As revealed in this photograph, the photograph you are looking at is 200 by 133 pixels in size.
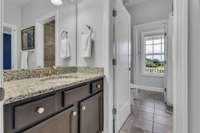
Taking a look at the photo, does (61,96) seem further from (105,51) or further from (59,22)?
(59,22)

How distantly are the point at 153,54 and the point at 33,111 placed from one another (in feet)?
13.9

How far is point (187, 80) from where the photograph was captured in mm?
1126

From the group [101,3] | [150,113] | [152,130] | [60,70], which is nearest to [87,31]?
[101,3]

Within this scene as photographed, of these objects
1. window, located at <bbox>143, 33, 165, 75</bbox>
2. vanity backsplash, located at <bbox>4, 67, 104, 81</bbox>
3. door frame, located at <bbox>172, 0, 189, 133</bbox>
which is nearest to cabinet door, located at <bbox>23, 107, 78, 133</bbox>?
vanity backsplash, located at <bbox>4, 67, 104, 81</bbox>

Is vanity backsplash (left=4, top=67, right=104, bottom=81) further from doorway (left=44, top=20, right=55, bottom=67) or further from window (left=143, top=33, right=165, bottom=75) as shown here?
window (left=143, top=33, right=165, bottom=75)

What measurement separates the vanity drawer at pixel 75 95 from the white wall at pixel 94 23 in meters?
0.54

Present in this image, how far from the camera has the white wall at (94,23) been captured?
177 centimetres

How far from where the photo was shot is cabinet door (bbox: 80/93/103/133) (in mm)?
1277

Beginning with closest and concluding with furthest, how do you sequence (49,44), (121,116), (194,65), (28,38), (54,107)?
(54,107)
(194,65)
(28,38)
(49,44)
(121,116)

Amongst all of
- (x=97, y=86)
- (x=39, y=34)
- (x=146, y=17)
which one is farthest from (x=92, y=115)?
(x=146, y=17)

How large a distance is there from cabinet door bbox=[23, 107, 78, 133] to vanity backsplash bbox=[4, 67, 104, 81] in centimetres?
65

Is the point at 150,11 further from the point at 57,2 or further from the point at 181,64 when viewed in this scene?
the point at 181,64

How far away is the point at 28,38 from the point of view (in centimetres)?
142

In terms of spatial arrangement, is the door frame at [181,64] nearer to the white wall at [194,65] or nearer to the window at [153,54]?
the white wall at [194,65]
